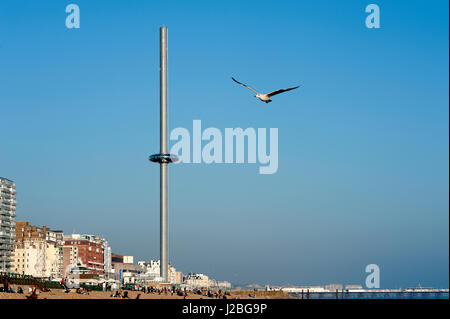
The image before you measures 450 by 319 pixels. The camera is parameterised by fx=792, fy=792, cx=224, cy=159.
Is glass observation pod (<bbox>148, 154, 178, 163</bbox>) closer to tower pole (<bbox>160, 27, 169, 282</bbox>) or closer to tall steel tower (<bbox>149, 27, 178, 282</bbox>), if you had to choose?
tall steel tower (<bbox>149, 27, 178, 282</bbox>)

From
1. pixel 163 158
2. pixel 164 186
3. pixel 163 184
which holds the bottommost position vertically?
pixel 164 186

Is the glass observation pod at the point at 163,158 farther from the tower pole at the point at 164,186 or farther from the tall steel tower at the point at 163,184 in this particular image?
the tower pole at the point at 164,186

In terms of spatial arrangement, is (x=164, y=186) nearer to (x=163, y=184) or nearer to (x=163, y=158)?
(x=163, y=184)

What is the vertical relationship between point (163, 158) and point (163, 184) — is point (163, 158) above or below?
above

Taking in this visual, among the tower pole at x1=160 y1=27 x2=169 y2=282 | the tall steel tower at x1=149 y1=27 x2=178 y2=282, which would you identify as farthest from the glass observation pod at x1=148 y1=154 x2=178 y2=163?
the tower pole at x1=160 y1=27 x2=169 y2=282

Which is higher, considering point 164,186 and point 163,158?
point 163,158

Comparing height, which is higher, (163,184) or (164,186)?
(163,184)

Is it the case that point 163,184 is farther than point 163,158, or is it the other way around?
point 163,184

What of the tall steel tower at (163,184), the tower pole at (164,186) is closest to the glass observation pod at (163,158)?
the tall steel tower at (163,184)

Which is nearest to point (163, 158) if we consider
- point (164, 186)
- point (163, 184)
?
point (163, 184)

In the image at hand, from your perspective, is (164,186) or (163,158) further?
(164,186)
